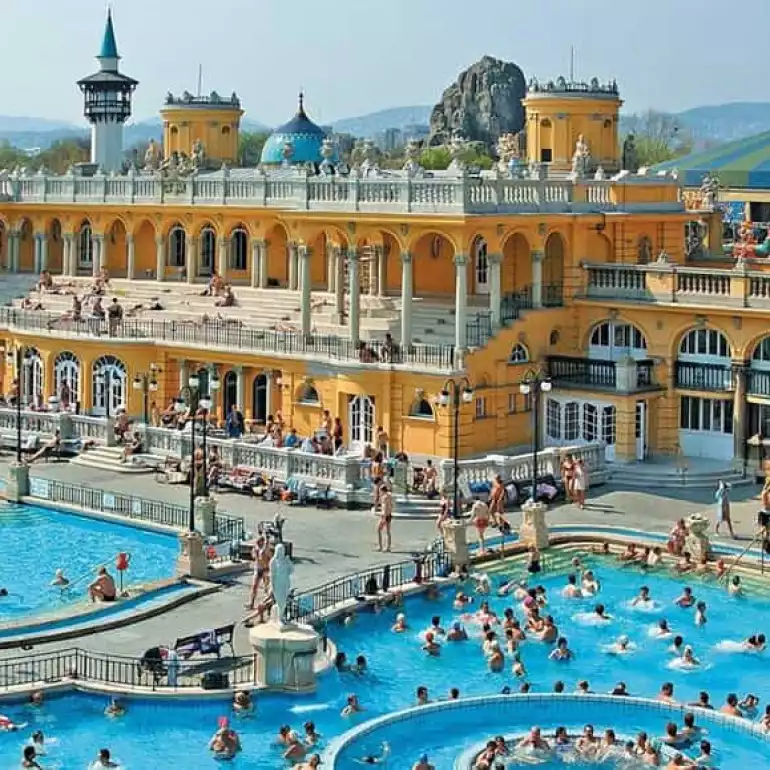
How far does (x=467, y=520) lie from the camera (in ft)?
124

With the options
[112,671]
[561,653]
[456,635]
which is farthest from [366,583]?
[112,671]

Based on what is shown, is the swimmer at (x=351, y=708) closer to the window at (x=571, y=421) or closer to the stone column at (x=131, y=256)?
the window at (x=571, y=421)

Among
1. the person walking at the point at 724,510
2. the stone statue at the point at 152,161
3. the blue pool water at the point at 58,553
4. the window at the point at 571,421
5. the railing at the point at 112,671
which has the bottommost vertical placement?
the railing at the point at 112,671

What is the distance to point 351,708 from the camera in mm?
25672

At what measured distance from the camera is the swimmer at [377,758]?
2389cm

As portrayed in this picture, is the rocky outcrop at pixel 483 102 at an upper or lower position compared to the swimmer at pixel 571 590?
upper

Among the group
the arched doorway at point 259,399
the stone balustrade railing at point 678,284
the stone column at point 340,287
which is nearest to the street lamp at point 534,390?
the stone balustrade railing at point 678,284

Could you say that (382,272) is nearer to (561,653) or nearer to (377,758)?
(561,653)

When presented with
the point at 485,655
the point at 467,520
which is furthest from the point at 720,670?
the point at 467,520

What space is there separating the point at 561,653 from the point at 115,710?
7742 millimetres

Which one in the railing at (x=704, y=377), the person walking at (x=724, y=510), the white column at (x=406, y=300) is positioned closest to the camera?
the person walking at (x=724, y=510)

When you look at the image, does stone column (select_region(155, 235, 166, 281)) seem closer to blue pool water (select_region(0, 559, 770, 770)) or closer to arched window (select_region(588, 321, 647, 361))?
arched window (select_region(588, 321, 647, 361))

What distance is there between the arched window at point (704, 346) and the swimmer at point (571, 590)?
11.9m

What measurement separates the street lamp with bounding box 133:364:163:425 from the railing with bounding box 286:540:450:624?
Result: 16870 mm
